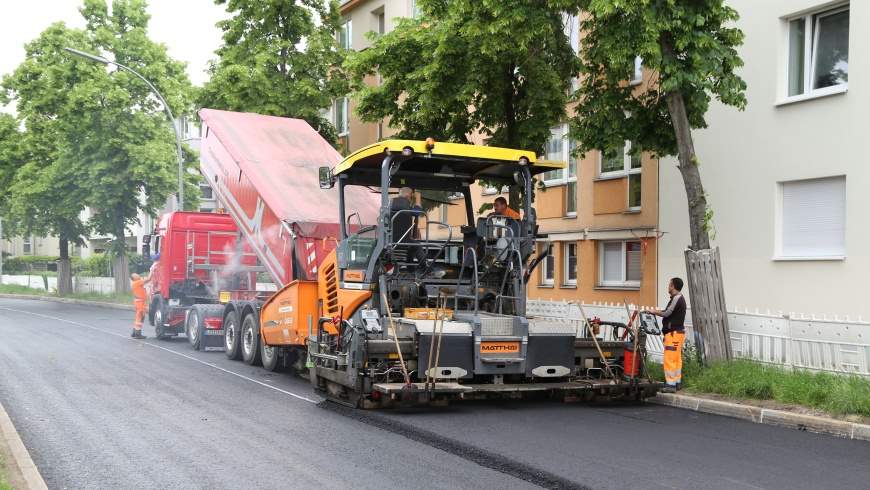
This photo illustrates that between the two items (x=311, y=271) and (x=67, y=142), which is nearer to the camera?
(x=311, y=271)

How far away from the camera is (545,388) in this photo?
999 centimetres

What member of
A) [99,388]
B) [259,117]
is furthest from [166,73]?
[99,388]

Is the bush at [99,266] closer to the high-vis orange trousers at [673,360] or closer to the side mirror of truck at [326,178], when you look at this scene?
the side mirror of truck at [326,178]

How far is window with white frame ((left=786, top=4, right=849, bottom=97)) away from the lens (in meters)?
15.0

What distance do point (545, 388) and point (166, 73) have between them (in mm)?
33779

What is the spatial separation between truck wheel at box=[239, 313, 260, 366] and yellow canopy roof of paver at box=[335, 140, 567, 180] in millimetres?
4463

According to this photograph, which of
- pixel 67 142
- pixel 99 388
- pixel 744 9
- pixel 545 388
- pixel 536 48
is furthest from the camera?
pixel 67 142

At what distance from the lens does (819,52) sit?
15.5 metres

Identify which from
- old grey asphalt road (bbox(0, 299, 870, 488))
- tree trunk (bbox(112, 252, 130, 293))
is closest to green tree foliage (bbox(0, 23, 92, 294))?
tree trunk (bbox(112, 252, 130, 293))

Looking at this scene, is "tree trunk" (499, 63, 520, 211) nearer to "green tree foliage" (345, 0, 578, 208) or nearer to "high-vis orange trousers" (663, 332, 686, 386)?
"green tree foliage" (345, 0, 578, 208)

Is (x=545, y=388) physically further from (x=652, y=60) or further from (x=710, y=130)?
(x=710, y=130)

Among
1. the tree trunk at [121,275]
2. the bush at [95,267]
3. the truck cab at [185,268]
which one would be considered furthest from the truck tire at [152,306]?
the bush at [95,267]

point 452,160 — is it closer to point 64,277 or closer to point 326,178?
point 326,178

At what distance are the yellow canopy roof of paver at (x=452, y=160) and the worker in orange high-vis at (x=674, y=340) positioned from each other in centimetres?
243
